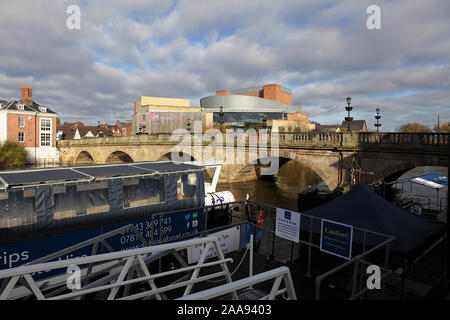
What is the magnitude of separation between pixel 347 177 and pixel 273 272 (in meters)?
18.7

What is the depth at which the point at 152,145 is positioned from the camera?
39125 millimetres

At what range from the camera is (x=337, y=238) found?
6551 mm

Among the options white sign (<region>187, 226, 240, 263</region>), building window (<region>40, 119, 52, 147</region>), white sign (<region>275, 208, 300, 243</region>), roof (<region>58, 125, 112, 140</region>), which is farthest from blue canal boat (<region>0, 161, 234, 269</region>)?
roof (<region>58, 125, 112, 140</region>)

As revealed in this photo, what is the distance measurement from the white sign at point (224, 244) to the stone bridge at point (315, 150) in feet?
43.1

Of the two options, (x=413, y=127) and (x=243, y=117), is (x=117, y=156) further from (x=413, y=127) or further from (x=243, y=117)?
(x=413, y=127)

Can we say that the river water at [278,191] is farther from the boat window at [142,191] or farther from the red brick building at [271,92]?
the red brick building at [271,92]

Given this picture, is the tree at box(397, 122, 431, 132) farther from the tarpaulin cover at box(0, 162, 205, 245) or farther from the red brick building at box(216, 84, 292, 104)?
the tarpaulin cover at box(0, 162, 205, 245)

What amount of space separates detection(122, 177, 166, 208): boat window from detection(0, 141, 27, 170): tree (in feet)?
131

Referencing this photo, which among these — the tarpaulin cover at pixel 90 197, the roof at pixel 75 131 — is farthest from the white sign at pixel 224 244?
the roof at pixel 75 131

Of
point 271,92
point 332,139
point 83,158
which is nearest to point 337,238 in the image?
point 332,139

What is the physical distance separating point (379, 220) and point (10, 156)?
46266 millimetres

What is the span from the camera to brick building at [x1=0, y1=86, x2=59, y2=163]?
46.0 m

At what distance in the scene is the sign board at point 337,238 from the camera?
6266mm
